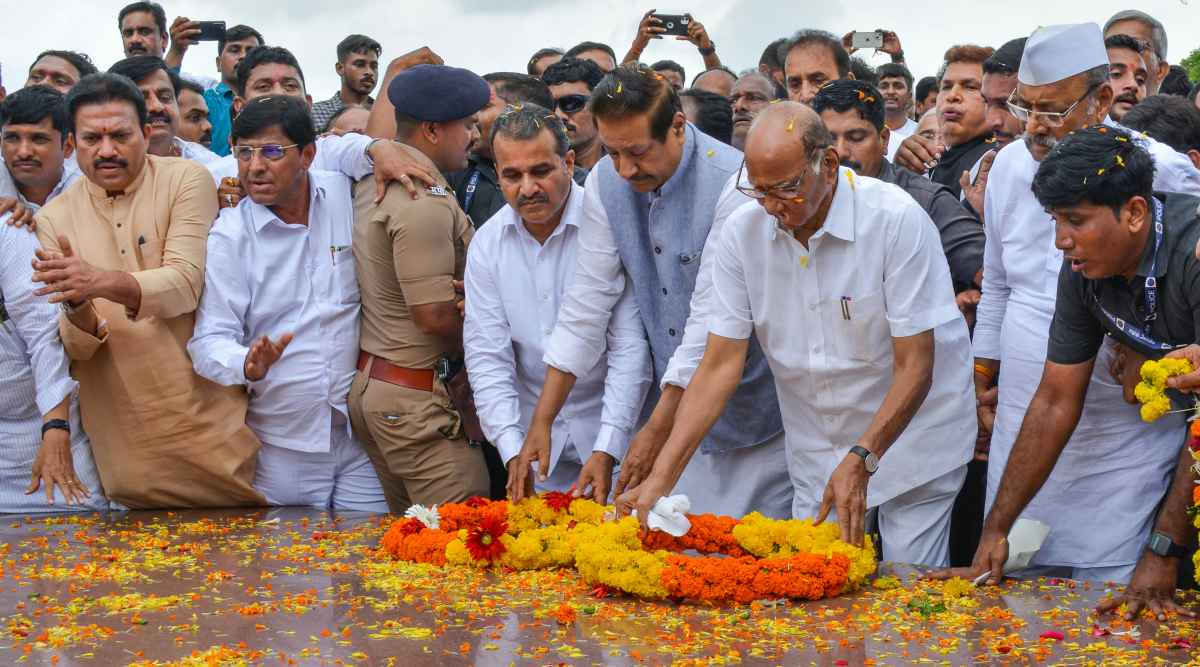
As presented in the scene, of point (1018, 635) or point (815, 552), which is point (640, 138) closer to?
point (815, 552)

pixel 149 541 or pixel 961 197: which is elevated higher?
pixel 961 197

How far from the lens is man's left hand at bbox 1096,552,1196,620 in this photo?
3885 millimetres

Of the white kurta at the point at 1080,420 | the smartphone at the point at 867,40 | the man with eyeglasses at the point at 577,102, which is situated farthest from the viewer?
the smartphone at the point at 867,40

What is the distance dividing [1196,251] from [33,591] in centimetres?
378

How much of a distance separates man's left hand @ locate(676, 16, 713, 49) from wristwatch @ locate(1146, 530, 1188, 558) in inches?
227

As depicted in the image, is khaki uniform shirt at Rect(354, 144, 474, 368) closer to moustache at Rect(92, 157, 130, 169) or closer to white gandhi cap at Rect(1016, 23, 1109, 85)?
moustache at Rect(92, 157, 130, 169)

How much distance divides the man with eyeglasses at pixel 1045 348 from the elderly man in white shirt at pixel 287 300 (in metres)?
2.82

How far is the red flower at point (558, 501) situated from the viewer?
196 inches

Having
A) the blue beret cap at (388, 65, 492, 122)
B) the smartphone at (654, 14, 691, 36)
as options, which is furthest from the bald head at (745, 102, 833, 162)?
the smartphone at (654, 14, 691, 36)

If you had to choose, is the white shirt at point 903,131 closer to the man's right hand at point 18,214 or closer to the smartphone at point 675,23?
the smartphone at point 675,23

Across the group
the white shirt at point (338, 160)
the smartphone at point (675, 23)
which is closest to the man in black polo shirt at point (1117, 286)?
the white shirt at point (338, 160)

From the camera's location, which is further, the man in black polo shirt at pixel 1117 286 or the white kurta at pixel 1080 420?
the white kurta at pixel 1080 420

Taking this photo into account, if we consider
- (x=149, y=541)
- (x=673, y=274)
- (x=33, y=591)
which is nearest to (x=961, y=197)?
(x=673, y=274)

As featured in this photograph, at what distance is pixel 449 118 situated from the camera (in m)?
6.26
